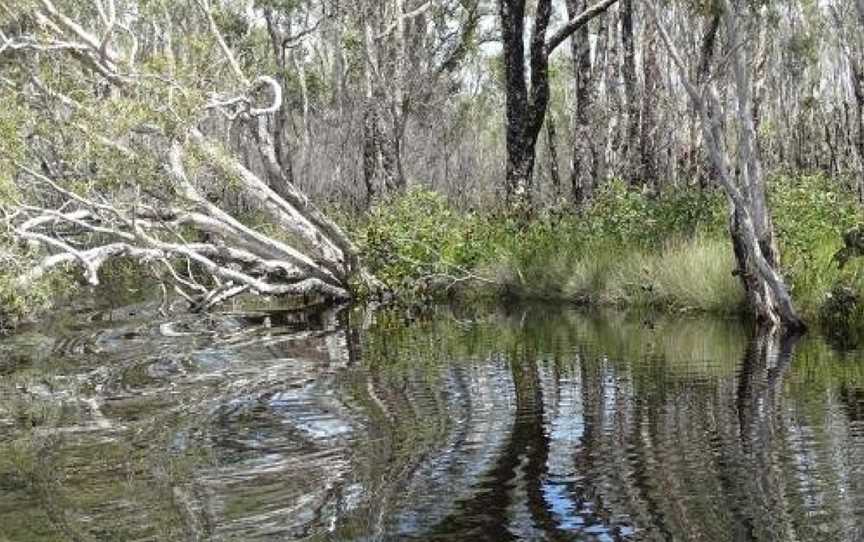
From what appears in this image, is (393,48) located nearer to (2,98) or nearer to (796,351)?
(2,98)

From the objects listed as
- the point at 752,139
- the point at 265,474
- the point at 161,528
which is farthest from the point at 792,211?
the point at 161,528

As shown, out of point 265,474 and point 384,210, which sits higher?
point 384,210

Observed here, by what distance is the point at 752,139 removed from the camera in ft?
38.3

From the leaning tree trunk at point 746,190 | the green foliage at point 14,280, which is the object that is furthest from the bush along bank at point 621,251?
the green foliage at point 14,280

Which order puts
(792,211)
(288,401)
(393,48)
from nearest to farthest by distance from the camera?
(288,401)
(792,211)
(393,48)

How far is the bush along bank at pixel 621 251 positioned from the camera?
1241cm

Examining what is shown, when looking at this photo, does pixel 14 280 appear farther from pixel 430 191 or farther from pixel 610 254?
pixel 610 254

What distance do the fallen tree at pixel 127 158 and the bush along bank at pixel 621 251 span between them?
96 cm

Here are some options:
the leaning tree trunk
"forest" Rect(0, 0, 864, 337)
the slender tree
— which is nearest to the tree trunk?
"forest" Rect(0, 0, 864, 337)

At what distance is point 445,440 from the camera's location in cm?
724

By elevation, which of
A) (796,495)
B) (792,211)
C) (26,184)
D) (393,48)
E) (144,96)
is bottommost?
(796,495)

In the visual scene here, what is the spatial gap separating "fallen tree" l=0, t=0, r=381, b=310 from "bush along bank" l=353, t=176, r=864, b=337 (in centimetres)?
96

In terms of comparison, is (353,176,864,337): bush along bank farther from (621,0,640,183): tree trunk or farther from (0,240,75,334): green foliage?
(0,240,75,334): green foliage

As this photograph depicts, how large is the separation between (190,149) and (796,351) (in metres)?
8.18
